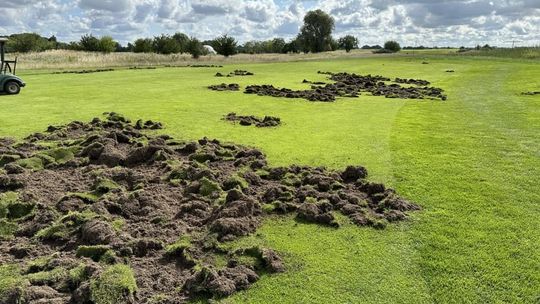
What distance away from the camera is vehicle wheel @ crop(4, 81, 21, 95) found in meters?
22.3

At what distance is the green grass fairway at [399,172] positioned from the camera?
5.57 meters

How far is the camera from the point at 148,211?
7691 millimetres

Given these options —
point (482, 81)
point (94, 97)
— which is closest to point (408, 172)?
point (94, 97)

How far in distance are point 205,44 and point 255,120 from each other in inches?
3337

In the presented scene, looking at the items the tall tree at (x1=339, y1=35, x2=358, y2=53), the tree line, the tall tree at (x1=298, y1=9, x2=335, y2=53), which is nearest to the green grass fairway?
the tree line

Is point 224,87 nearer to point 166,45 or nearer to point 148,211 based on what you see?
point 148,211

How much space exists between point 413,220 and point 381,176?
2362mm

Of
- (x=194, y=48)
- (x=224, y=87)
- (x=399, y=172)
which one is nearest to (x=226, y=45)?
(x=194, y=48)

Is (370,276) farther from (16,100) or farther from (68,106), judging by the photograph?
(16,100)

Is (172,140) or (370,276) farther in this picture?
(172,140)

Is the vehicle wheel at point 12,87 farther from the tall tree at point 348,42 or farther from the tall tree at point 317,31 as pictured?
the tall tree at point 348,42

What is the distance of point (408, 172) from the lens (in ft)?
32.8

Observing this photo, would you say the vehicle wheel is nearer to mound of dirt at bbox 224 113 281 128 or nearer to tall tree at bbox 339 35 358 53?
mound of dirt at bbox 224 113 281 128

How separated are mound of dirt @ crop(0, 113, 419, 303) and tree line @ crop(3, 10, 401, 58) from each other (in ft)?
92.7
